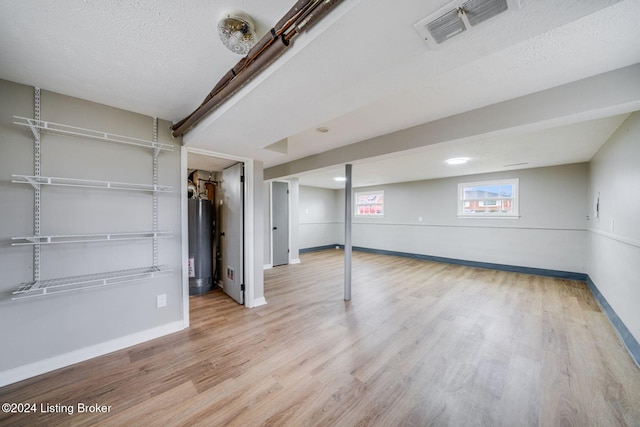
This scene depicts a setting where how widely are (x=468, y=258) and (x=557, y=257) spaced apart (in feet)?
4.98

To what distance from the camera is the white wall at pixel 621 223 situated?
81.4 inches

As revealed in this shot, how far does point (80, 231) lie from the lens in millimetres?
1920

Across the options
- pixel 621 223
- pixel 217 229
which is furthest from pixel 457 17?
pixel 217 229

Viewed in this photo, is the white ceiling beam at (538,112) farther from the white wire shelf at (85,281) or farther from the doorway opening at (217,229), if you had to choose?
the white wire shelf at (85,281)

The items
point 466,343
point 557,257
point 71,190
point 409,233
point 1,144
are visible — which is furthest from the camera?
point 409,233

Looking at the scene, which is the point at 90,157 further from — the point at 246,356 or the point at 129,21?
the point at 246,356

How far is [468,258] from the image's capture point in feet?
18.1

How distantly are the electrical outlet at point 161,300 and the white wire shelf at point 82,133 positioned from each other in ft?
4.90

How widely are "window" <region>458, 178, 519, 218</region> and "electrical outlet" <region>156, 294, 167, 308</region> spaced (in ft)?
20.2

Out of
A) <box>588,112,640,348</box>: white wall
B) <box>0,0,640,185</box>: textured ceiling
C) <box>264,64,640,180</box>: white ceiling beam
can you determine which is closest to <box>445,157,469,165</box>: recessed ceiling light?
<box>588,112,640,348</box>: white wall

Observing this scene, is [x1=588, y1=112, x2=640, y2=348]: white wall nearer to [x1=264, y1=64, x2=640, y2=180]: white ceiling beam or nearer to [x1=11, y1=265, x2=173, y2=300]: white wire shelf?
[x1=264, y1=64, x2=640, y2=180]: white ceiling beam

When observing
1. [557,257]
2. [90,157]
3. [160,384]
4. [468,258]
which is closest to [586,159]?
[557,257]

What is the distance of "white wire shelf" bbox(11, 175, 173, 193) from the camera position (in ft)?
5.48

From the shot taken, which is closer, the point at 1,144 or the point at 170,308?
the point at 1,144
